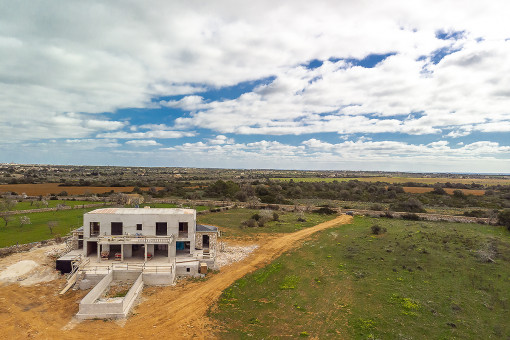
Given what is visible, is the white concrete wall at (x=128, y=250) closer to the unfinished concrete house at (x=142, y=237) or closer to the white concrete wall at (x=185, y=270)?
the unfinished concrete house at (x=142, y=237)

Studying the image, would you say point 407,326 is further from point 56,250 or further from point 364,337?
point 56,250

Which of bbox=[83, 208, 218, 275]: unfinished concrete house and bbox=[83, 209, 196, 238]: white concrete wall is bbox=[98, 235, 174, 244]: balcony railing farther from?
bbox=[83, 209, 196, 238]: white concrete wall

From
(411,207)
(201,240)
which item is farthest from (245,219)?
(411,207)

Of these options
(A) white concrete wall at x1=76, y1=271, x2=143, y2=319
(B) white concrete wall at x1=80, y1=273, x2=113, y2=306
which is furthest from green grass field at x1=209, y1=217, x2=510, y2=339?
(B) white concrete wall at x1=80, y1=273, x2=113, y2=306

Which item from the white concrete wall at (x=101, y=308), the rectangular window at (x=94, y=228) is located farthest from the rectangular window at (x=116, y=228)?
the white concrete wall at (x=101, y=308)

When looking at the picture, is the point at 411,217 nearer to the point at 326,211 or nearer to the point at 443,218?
the point at 443,218
